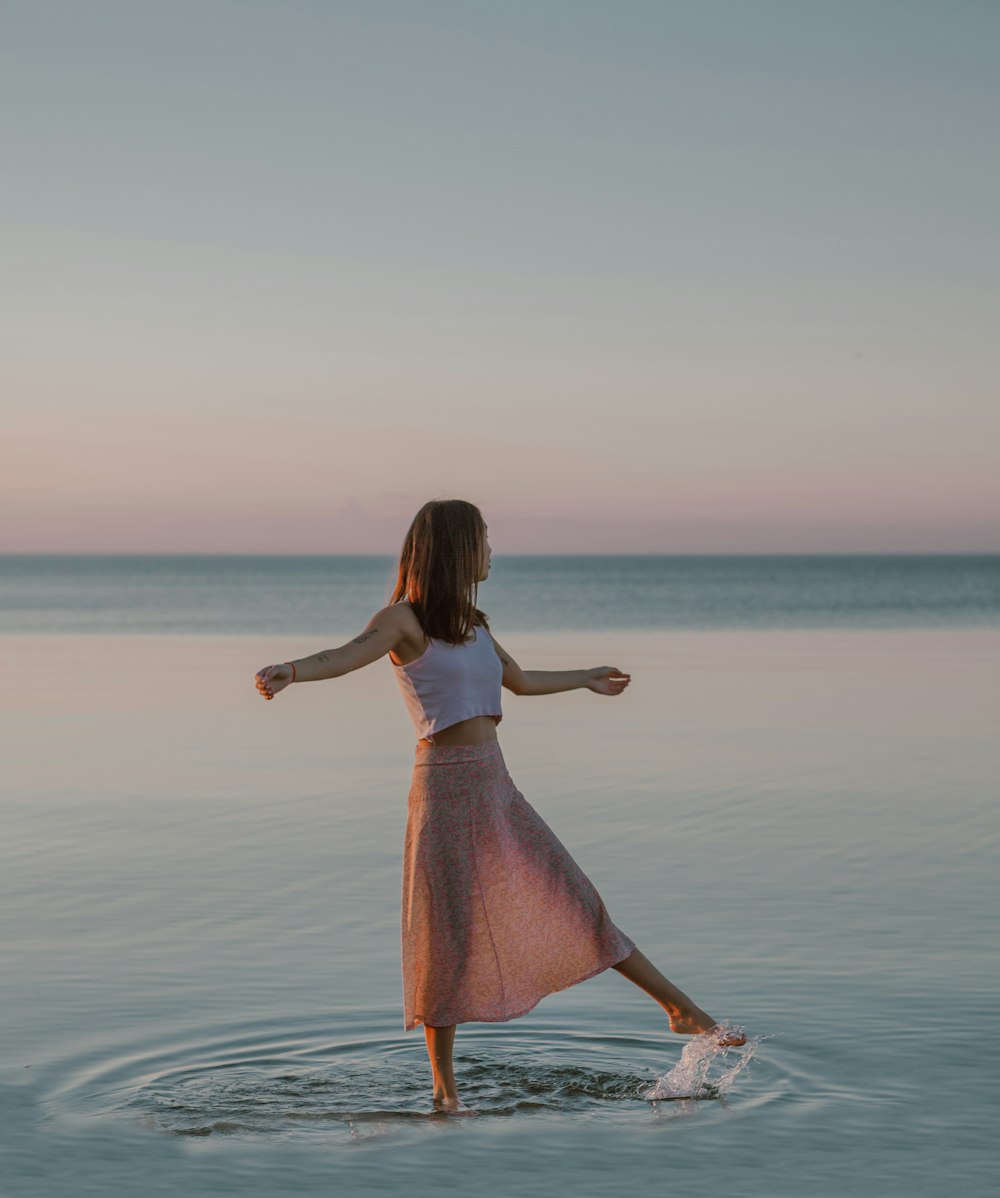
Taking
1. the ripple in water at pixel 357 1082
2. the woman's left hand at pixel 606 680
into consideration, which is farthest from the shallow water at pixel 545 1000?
the woman's left hand at pixel 606 680

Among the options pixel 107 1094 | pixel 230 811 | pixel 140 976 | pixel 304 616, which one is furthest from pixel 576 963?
pixel 304 616

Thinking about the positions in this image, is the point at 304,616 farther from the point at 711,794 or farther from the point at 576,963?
the point at 576,963

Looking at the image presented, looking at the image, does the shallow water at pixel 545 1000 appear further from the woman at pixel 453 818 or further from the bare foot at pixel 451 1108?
the woman at pixel 453 818

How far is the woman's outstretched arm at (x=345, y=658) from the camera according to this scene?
520 centimetres

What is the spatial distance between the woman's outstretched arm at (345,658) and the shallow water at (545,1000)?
145 cm

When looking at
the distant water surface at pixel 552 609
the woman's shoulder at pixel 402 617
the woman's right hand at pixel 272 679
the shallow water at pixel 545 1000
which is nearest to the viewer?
the woman's right hand at pixel 272 679

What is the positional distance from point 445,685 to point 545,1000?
2.06 m

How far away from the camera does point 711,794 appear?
12.0m

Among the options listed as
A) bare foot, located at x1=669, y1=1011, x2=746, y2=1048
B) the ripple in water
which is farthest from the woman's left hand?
the ripple in water

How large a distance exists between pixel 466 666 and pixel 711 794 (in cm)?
647

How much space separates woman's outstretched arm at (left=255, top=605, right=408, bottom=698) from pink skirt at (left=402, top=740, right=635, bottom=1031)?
44 centimetres

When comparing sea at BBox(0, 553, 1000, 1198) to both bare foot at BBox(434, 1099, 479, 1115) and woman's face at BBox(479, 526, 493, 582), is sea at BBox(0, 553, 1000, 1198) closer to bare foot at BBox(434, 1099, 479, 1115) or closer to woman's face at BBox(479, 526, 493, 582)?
bare foot at BBox(434, 1099, 479, 1115)

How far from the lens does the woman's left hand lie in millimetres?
6188

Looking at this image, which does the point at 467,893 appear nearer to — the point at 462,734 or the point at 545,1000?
the point at 462,734
